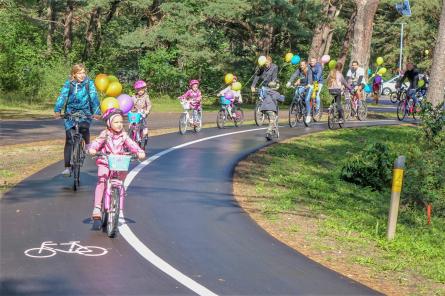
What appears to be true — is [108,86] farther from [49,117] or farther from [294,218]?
[49,117]

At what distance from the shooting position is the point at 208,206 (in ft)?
40.4

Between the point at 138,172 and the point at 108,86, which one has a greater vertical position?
the point at 108,86

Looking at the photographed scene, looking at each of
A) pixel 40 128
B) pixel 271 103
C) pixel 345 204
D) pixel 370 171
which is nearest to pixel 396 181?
pixel 345 204

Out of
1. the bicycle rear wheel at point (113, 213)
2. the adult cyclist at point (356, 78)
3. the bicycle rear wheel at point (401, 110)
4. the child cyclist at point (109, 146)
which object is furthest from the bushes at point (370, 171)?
the bicycle rear wheel at point (401, 110)

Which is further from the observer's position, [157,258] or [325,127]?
[325,127]

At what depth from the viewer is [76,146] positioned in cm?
1312

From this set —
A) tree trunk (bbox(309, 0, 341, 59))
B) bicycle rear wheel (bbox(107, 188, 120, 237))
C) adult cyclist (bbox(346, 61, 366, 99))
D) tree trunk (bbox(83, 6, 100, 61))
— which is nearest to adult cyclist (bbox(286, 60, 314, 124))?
adult cyclist (bbox(346, 61, 366, 99))

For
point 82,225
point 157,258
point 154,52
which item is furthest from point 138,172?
point 154,52

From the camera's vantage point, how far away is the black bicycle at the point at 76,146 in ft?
43.2

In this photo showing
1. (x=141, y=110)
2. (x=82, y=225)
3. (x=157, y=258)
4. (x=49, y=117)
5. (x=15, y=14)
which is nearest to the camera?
(x=157, y=258)

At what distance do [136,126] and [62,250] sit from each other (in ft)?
30.0

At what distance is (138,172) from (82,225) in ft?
17.2

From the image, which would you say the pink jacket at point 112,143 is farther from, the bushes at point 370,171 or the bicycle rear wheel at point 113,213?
the bushes at point 370,171

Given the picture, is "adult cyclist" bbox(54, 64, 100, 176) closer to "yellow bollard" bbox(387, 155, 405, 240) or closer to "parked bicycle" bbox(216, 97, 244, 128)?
"yellow bollard" bbox(387, 155, 405, 240)
